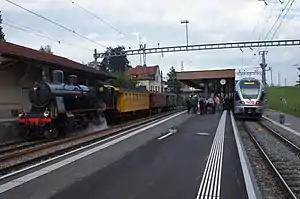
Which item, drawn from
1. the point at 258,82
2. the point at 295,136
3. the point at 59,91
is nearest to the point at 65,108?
the point at 59,91

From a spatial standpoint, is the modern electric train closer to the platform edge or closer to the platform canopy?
the platform edge

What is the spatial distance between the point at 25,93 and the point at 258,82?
18894mm

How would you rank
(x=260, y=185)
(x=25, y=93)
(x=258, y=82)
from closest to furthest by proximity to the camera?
(x=260, y=185), (x=25, y=93), (x=258, y=82)

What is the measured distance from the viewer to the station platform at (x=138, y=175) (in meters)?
8.54

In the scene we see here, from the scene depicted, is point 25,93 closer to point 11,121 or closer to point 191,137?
point 11,121

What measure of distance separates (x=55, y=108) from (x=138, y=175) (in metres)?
10.6

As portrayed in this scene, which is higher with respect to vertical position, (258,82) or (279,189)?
(258,82)

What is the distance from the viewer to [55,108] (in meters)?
20.2

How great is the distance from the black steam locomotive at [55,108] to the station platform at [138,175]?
4.73 m

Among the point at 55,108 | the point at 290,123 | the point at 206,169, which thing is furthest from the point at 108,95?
the point at 206,169

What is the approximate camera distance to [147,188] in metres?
8.98

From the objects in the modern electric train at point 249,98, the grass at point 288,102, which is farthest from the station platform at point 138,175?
the grass at point 288,102

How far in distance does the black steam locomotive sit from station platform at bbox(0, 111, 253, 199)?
4.73 m

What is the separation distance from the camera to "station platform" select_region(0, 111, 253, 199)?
336 inches
